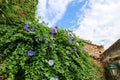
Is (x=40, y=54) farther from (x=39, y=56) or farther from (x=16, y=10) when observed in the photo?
(x=16, y=10)

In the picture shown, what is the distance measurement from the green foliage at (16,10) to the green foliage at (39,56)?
33 cm

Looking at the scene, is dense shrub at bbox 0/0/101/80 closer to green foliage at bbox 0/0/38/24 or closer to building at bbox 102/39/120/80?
green foliage at bbox 0/0/38/24

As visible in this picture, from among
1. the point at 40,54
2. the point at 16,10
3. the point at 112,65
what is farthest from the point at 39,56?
the point at 112,65

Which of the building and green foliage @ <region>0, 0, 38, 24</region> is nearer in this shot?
green foliage @ <region>0, 0, 38, 24</region>

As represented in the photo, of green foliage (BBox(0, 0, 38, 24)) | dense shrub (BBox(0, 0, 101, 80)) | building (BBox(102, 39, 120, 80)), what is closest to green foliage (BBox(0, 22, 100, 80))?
dense shrub (BBox(0, 0, 101, 80))

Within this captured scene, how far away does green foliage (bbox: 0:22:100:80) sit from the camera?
2334 mm

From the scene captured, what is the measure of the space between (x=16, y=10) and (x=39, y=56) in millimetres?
1785

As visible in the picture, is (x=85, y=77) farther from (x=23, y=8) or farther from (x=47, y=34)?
(x=23, y=8)

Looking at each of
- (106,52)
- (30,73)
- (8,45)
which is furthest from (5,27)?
(106,52)

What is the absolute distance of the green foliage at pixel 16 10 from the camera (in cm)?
309

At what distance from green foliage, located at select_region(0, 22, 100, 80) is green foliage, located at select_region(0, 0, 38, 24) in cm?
33

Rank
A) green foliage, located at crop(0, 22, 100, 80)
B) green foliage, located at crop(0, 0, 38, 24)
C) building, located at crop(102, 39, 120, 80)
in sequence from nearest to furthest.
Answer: green foliage, located at crop(0, 22, 100, 80), green foliage, located at crop(0, 0, 38, 24), building, located at crop(102, 39, 120, 80)

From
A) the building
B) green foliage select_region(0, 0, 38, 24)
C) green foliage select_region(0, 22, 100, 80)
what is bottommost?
green foliage select_region(0, 22, 100, 80)

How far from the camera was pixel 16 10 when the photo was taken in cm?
399
